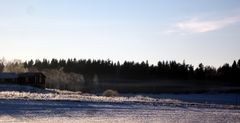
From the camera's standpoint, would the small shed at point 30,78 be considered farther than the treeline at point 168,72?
No

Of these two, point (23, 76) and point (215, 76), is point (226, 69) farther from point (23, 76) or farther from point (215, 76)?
point (23, 76)

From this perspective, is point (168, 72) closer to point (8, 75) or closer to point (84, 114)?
point (8, 75)

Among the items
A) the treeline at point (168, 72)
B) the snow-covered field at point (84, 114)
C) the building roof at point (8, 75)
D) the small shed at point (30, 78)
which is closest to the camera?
the snow-covered field at point (84, 114)

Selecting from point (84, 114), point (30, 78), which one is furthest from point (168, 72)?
point (84, 114)

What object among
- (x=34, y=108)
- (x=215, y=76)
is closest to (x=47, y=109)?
(x=34, y=108)

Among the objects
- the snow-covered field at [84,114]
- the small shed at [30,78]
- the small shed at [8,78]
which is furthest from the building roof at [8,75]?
the snow-covered field at [84,114]

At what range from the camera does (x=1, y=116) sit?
29.7 metres

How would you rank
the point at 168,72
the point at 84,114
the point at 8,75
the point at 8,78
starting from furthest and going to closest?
1. the point at 168,72
2. the point at 8,75
3. the point at 8,78
4. the point at 84,114

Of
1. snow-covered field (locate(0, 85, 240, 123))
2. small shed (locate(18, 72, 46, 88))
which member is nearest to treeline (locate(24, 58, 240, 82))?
small shed (locate(18, 72, 46, 88))

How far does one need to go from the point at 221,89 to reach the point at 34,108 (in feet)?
313

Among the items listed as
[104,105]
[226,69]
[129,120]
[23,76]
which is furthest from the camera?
[226,69]

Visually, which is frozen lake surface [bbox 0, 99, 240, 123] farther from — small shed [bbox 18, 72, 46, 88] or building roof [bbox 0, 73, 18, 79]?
building roof [bbox 0, 73, 18, 79]

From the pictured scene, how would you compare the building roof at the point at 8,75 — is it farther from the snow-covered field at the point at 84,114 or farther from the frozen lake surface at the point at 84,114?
the frozen lake surface at the point at 84,114

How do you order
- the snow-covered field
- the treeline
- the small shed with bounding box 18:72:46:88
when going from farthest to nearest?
the treeline < the small shed with bounding box 18:72:46:88 < the snow-covered field
